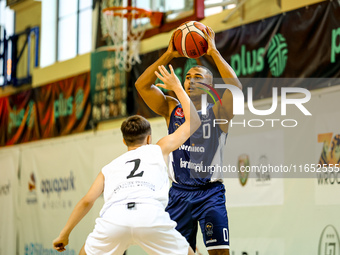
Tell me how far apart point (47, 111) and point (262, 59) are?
669cm

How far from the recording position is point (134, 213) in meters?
4.42

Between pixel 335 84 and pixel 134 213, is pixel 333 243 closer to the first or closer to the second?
pixel 335 84

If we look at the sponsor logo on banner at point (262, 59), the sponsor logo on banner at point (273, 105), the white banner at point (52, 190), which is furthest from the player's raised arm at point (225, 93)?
the white banner at point (52, 190)

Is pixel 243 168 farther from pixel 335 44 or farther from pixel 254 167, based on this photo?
pixel 335 44

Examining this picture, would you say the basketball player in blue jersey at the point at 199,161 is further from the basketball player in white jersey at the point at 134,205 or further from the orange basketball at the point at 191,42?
the basketball player in white jersey at the point at 134,205

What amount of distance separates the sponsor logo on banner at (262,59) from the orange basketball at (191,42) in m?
2.95

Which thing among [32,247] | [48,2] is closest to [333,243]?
[32,247]

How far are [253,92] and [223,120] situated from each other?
10.8 ft

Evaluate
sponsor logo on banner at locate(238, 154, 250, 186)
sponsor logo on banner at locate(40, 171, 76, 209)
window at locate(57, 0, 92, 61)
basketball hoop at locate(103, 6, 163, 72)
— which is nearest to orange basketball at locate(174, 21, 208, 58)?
sponsor logo on banner at locate(238, 154, 250, 186)

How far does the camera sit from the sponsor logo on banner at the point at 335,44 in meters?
8.05

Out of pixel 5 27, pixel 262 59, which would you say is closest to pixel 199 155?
pixel 262 59

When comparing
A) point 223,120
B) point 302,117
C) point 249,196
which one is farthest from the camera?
point 249,196

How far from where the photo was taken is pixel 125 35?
11789mm

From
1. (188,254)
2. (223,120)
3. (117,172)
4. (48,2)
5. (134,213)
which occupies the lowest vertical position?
(188,254)
